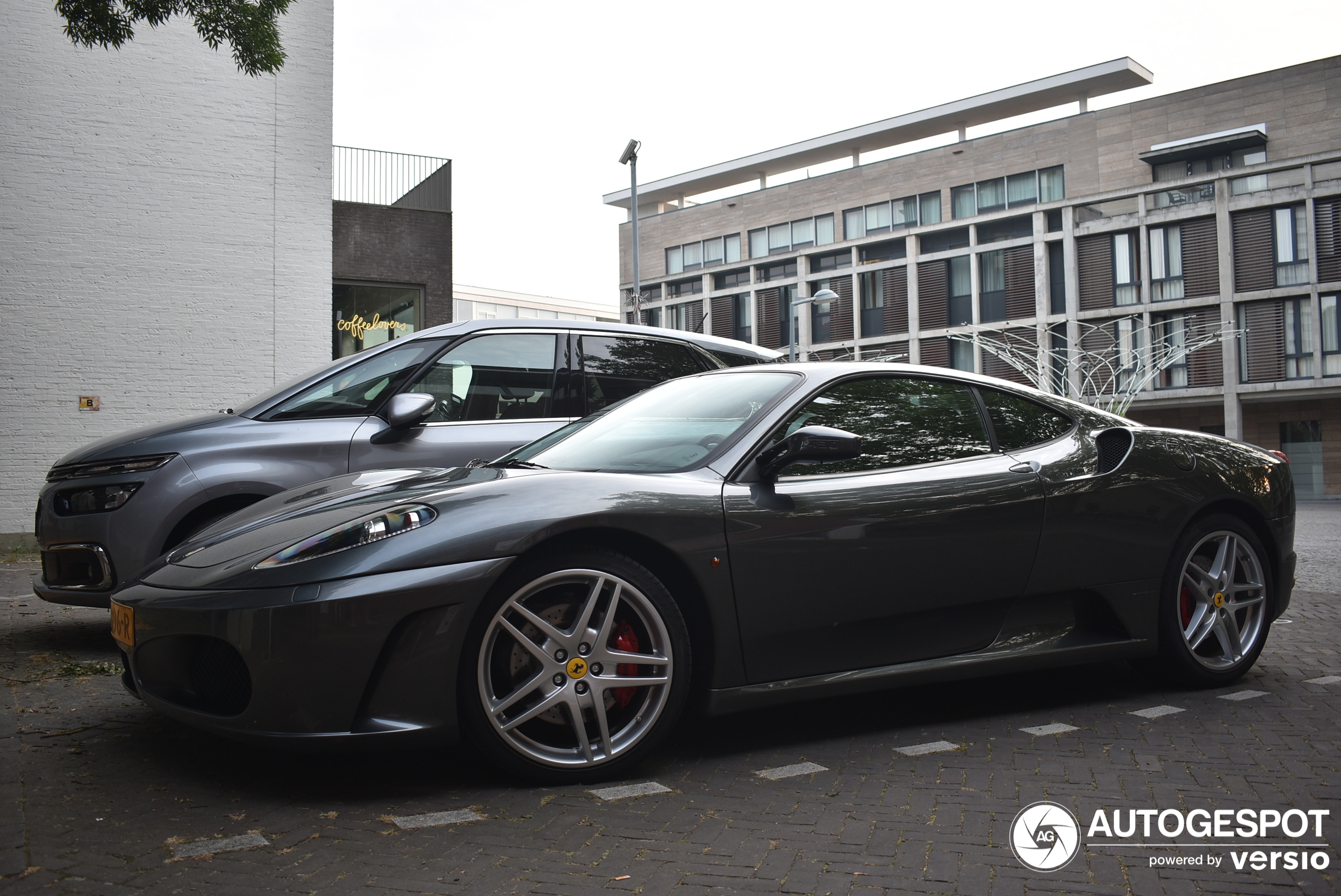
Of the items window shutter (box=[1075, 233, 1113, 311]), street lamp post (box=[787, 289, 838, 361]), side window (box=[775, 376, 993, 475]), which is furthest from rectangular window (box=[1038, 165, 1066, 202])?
side window (box=[775, 376, 993, 475])

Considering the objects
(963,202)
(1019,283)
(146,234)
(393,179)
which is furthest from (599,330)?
(963,202)

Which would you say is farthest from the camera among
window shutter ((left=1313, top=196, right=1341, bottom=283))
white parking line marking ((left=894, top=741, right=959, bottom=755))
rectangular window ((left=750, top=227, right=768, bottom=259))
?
rectangular window ((left=750, top=227, right=768, bottom=259))

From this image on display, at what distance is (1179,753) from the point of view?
3.69 meters

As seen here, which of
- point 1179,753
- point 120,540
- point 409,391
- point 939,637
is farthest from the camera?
point 409,391

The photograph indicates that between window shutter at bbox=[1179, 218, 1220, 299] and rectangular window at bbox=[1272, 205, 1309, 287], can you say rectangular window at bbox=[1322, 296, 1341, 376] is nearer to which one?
rectangular window at bbox=[1272, 205, 1309, 287]

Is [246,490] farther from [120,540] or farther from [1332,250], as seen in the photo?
[1332,250]

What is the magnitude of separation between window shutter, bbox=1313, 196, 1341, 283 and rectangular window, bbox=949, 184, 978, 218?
617 inches

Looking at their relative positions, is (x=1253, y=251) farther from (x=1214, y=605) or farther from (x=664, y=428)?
(x=664, y=428)

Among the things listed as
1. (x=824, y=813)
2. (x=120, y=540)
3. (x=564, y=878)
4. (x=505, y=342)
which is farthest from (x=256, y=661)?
(x=505, y=342)

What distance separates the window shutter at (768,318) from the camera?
182 ft

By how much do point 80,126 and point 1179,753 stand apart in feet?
55.6

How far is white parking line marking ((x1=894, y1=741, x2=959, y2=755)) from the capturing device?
3.73m

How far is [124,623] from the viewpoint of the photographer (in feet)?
11.4

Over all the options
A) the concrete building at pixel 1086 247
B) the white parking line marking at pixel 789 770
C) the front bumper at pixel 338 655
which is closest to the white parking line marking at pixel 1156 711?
the white parking line marking at pixel 789 770
